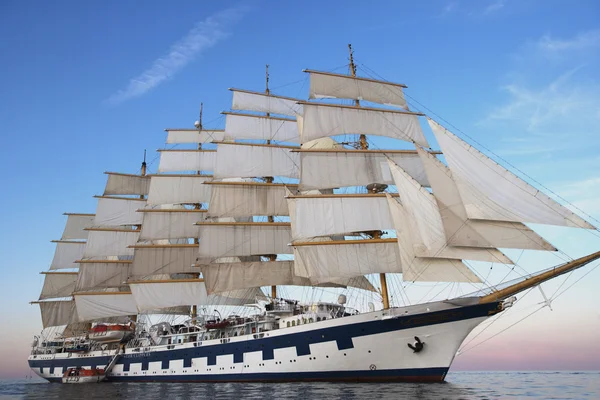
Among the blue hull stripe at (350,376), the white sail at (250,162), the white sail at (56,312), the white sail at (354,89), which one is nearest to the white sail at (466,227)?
the blue hull stripe at (350,376)

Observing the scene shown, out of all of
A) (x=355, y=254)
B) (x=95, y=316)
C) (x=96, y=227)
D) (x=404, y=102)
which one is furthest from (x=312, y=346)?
(x=96, y=227)

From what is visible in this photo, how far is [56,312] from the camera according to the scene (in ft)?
179

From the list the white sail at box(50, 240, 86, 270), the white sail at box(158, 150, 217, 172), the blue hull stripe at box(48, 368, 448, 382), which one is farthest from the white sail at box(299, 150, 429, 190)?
the white sail at box(50, 240, 86, 270)

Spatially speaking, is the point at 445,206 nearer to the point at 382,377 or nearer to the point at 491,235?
the point at 491,235

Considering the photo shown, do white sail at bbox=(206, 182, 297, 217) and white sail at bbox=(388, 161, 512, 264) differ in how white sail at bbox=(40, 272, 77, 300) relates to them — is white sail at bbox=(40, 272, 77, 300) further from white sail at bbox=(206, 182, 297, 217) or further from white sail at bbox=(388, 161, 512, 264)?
white sail at bbox=(388, 161, 512, 264)

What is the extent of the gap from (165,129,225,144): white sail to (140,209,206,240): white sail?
9747 mm

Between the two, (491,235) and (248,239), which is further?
(248,239)

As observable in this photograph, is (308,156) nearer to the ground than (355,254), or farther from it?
farther from it

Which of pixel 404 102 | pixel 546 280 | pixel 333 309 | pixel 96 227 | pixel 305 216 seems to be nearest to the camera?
pixel 546 280

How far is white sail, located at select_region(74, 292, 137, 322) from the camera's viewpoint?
48.2 meters

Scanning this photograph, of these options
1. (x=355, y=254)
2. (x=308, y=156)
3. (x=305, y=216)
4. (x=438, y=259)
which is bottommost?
(x=438, y=259)

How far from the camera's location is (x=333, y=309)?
30.5 m

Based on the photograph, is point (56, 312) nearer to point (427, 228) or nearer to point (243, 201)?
point (243, 201)

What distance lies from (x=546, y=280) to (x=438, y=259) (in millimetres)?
5437
